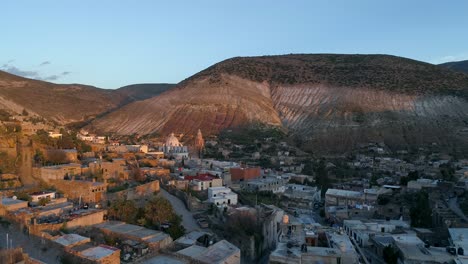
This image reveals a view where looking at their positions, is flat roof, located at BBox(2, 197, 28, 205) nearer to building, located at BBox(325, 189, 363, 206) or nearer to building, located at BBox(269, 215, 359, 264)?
building, located at BBox(269, 215, 359, 264)

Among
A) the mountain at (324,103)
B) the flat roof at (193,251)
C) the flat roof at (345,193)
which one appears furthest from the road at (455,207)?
the mountain at (324,103)

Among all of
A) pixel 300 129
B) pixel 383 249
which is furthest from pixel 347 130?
pixel 383 249

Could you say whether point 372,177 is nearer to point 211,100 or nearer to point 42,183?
point 42,183

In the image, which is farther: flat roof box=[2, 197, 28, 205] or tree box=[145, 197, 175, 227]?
tree box=[145, 197, 175, 227]

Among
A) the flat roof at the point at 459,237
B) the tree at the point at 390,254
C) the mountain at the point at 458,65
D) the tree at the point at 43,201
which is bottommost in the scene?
the tree at the point at 390,254

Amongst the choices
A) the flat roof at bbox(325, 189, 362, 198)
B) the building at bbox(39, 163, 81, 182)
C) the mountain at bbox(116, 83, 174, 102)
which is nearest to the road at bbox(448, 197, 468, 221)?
the flat roof at bbox(325, 189, 362, 198)

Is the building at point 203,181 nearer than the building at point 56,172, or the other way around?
the building at point 56,172

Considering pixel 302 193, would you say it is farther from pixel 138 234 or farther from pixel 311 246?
pixel 138 234

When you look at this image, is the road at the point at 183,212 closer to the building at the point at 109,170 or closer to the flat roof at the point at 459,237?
the building at the point at 109,170
